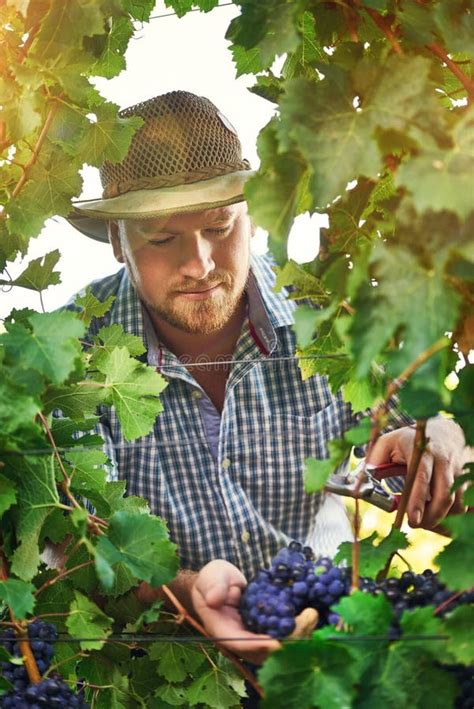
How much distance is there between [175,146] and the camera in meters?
1.80

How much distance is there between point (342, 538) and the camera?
1430mm

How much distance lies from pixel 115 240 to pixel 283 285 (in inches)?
32.1

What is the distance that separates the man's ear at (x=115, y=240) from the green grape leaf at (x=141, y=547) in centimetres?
91

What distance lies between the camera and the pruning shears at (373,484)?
1.20 meters

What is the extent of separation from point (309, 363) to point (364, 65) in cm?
44

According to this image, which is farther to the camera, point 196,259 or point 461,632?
point 196,259

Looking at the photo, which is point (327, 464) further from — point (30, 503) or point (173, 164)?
point (173, 164)

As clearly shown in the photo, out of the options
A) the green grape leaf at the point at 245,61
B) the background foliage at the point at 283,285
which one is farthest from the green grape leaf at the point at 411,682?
the green grape leaf at the point at 245,61

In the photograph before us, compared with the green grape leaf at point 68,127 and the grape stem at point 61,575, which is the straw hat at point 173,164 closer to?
the green grape leaf at point 68,127

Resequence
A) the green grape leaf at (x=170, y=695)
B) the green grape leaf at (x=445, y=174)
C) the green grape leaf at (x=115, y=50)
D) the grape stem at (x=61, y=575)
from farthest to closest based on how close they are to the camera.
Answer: the green grape leaf at (x=115, y=50) < the green grape leaf at (x=170, y=695) < the grape stem at (x=61, y=575) < the green grape leaf at (x=445, y=174)

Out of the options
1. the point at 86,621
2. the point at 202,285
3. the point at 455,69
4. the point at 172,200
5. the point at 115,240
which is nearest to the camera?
the point at 455,69

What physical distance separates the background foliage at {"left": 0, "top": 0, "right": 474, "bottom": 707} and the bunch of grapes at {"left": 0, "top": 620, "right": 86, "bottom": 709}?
3 centimetres

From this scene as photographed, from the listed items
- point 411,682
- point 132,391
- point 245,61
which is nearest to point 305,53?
point 245,61

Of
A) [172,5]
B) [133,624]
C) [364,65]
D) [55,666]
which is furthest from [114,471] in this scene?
[364,65]
